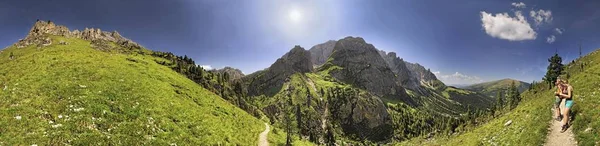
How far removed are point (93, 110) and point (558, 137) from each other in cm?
4538

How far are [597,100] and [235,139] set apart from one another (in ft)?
141

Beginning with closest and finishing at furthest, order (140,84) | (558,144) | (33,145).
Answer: (558,144) < (33,145) < (140,84)

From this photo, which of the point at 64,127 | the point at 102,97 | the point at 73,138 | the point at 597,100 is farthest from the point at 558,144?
the point at 102,97

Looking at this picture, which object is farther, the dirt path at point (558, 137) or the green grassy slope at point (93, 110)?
the green grassy slope at point (93, 110)

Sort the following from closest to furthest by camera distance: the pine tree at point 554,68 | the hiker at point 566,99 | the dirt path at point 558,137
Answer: the dirt path at point 558,137, the hiker at point 566,99, the pine tree at point 554,68

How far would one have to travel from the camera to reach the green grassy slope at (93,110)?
30609mm

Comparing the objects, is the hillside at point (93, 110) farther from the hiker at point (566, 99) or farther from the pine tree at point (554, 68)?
the pine tree at point (554, 68)

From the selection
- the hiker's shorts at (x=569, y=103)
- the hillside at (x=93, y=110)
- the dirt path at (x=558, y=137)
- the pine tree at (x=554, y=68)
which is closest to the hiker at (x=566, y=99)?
the hiker's shorts at (x=569, y=103)

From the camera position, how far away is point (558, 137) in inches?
971

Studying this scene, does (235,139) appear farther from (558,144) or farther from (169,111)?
(558,144)

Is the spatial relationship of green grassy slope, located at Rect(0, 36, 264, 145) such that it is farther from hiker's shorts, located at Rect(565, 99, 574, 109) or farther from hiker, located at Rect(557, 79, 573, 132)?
hiker's shorts, located at Rect(565, 99, 574, 109)

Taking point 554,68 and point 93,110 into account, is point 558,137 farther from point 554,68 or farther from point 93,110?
point 554,68

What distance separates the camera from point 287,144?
216 ft

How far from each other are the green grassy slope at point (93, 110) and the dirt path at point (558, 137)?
35.6 metres
